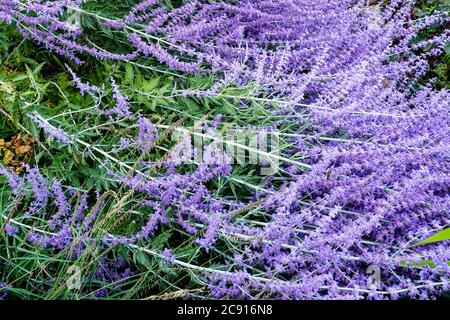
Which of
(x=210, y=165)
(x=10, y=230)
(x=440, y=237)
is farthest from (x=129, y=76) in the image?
(x=440, y=237)

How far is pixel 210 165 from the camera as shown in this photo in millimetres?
2375

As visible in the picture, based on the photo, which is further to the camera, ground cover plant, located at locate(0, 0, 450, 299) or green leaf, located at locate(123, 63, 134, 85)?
green leaf, located at locate(123, 63, 134, 85)

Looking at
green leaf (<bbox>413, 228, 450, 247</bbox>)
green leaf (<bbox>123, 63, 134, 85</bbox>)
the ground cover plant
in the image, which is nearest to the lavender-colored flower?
the ground cover plant

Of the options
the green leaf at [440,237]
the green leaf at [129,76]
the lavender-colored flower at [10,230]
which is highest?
the green leaf at [129,76]

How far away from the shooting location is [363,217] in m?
2.19

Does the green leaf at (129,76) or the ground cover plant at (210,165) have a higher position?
the green leaf at (129,76)

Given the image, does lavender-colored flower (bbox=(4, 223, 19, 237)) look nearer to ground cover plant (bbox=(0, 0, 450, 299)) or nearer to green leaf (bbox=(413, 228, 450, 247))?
ground cover plant (bbox=(0, 0, 450, 299))

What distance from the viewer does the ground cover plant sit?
2104 mm

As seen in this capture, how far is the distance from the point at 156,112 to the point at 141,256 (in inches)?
34.5

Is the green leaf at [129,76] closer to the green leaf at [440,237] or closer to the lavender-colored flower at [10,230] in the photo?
the lavender-colored flower at [10,230]

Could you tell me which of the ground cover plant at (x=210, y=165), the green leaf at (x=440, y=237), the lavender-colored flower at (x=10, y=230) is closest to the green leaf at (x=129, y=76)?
the ground cover plant at (x=210, y=165)

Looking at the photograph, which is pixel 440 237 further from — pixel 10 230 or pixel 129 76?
pixel 10 230

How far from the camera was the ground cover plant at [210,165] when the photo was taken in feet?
6.90
